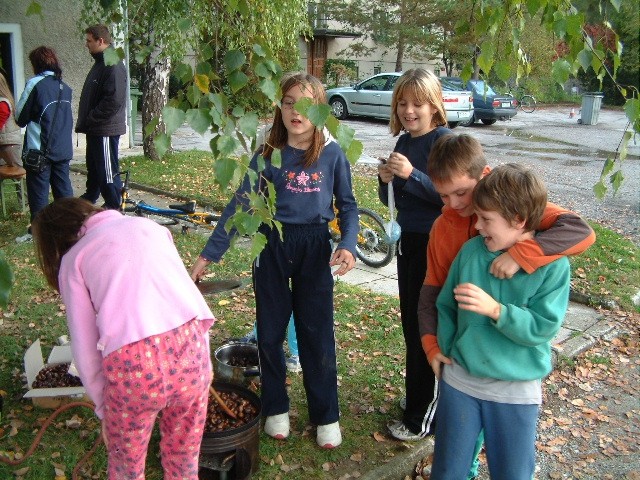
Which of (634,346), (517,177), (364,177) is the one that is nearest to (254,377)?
(517,177)

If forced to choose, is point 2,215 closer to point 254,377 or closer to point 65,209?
point 254,377

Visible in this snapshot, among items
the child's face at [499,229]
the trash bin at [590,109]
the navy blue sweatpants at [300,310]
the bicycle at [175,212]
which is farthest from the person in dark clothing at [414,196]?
the trash bin at [590,109]

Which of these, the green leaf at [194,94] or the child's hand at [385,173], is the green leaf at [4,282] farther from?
the child's hand at [385,173]

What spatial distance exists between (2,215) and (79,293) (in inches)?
245

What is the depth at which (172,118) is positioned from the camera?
6.06 feet

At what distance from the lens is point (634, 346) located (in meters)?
4.98

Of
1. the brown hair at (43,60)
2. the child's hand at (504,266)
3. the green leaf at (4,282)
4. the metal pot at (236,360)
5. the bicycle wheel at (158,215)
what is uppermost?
the brown hair at (43,60)

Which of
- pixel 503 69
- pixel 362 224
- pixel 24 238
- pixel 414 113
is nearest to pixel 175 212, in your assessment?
pixel 24 238

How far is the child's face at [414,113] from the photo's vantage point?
2998 millimetres

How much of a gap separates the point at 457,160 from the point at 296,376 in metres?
2.11

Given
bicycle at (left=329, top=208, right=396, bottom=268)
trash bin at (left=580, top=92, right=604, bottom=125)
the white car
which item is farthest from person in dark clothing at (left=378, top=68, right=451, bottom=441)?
trash bin at (left=580, top=92, right=604, bottom=125)

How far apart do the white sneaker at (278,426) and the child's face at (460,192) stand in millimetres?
1545

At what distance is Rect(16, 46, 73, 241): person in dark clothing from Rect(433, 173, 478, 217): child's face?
4.95m

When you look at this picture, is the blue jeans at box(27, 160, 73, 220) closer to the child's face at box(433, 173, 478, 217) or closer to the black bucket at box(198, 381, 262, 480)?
the black bucket at box(198, 381, 262, 480)
